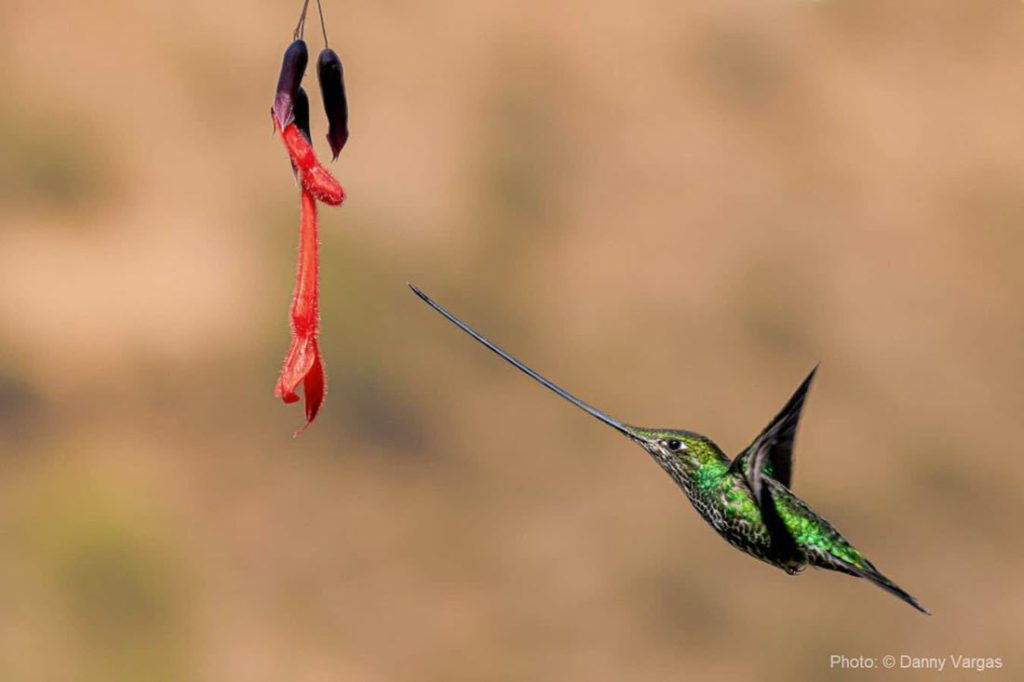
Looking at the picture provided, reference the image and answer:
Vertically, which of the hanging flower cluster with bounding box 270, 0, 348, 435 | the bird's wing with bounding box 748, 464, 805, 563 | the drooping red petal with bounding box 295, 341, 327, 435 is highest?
the hanging flower cluster with bounding box 270, 0, 348, 435

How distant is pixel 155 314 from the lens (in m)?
7.62

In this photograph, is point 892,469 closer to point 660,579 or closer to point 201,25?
point 660,579

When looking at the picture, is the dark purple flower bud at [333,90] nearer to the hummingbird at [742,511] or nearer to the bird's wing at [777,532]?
the hummingbird at [742,511]

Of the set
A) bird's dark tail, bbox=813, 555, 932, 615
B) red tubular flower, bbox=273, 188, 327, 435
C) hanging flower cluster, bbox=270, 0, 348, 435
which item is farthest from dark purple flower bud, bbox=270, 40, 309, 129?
bird's dark tail, bbox=813, 555, 932, 615

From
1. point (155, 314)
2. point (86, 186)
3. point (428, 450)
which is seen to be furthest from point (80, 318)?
point (428, 450)

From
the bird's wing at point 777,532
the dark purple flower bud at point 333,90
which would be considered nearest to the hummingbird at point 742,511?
the bird's wing at point 777,532

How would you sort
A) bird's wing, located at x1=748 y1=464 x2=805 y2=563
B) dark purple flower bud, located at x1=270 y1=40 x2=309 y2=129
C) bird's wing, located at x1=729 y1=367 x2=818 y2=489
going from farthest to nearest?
bird's wing, located at x1=748 y1=464 x2=805 y2=563 < dark purple flower bud, located at x1=270 y1=40 x2=309 y2=129 < bird's wing, located at x1=729 y1=367 x2=818 y2=489

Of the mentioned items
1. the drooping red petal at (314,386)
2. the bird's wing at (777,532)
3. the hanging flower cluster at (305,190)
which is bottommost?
the bird's wing at (777,532)

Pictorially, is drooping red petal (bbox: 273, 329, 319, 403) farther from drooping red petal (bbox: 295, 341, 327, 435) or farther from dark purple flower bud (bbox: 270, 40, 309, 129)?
dark purple flower bud (bbox: 270, 40, 309, 129)

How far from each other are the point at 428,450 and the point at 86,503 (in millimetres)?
1987

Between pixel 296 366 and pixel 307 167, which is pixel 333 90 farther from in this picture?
pixel 296 366

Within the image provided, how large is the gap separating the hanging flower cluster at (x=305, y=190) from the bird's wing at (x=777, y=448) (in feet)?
2.03

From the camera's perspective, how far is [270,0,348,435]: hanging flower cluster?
68.0 inches

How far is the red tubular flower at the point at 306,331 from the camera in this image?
5.69 feet
